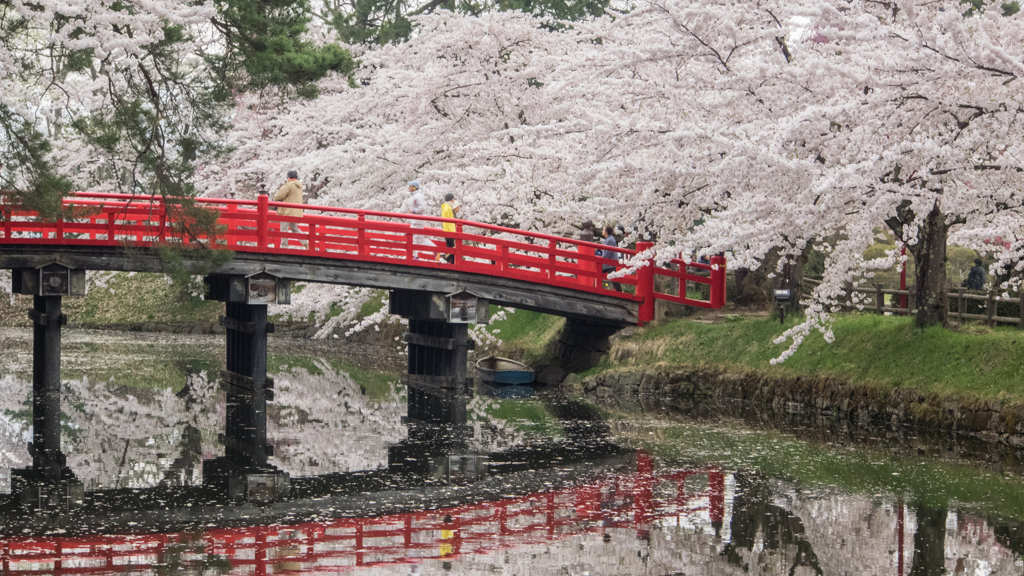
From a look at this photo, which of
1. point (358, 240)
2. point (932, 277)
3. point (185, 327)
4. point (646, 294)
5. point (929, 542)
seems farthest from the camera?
point (185, 327)

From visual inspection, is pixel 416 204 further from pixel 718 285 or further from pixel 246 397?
pixel 718 285

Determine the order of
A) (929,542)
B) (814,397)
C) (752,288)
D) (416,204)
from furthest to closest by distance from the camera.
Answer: (752,288) → (416,204) → (814,397) → (929,542)

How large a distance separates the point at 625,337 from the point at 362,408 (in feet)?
18.9

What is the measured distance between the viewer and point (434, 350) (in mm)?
23297

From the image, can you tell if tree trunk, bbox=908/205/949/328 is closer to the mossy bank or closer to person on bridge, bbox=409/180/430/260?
the mossy bank

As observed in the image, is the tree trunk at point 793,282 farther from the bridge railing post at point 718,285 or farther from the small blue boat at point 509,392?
the small blue boat at point 509,392

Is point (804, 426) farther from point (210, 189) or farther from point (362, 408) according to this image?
point (210, 189)

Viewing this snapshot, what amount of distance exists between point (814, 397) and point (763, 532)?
8.65 metres

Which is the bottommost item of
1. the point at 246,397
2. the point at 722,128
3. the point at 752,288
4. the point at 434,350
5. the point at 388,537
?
the point at 388,537

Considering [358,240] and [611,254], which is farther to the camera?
[611,254]

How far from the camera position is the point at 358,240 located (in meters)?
20.8

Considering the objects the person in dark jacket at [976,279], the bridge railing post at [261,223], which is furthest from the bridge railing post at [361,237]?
the person in dark jacket at [976,279]

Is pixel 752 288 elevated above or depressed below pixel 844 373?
above

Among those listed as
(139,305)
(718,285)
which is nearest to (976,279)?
(718,285)
